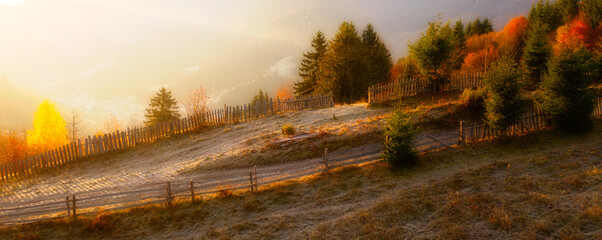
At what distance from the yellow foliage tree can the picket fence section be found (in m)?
49.4

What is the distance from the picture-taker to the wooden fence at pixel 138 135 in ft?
63.7

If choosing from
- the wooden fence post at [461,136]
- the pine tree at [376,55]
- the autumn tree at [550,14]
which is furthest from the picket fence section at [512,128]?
the autumn tree at [550,14]

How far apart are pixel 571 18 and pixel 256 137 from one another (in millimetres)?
48045

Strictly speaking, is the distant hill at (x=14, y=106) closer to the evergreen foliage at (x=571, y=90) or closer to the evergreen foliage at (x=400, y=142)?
the evergreen foliage at (x=400, y=142)

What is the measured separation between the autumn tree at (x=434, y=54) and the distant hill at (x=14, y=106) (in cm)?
13637

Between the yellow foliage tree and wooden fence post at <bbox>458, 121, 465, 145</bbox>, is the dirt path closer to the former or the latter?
wooden fence post at <bbox>458, 121, 465, 145</bbox>

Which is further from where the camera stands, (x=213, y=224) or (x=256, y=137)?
(x=256, y=137)

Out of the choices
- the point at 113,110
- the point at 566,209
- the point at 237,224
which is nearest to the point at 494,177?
the point at 566,209

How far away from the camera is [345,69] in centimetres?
3195

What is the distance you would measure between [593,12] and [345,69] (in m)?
31.4

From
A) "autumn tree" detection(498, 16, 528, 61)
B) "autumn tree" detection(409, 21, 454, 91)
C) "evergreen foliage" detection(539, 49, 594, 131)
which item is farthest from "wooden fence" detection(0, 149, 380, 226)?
"autumn tree" detection(498, 16, 528, 61)

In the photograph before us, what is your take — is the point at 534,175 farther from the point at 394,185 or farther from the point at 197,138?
the point at 197,138

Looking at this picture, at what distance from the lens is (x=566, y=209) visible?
8.37 m

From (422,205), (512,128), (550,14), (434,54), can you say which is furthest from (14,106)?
(550,14)
